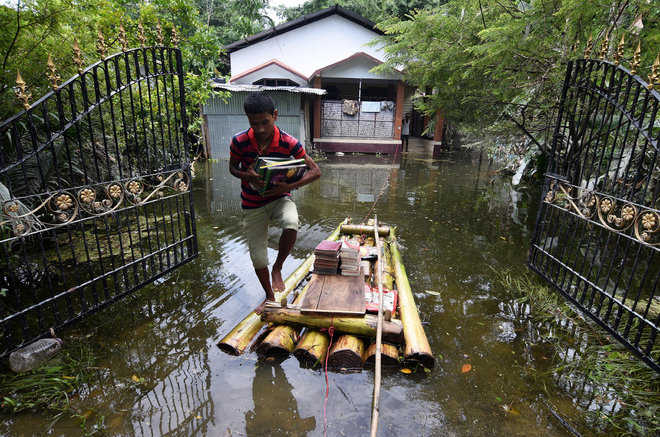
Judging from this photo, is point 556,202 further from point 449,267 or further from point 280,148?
point 280,148

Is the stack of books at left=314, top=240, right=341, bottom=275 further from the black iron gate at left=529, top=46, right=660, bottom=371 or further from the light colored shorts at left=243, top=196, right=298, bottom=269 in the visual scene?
the black iron gate at left=529, top=46, right=660, bottom=371

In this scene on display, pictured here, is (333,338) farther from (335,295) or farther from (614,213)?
(614,213)

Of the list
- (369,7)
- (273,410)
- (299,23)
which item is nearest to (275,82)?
(299,23)

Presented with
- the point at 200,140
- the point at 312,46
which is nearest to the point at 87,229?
the point at 200,140

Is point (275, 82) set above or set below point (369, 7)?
below

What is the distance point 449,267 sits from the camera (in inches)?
197

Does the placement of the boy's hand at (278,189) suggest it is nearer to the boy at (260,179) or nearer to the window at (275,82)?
the boy at (260,179)

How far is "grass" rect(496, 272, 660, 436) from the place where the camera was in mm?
2479

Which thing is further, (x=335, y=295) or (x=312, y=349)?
(x=335, y=295)

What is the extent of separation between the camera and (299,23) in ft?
54.5

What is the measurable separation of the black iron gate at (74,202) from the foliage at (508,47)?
4.18 m

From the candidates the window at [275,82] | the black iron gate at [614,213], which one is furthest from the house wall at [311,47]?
the black iron gate at [614,213]

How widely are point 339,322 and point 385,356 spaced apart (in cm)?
47

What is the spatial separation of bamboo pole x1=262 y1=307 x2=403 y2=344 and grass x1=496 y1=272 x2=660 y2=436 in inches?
54.6
